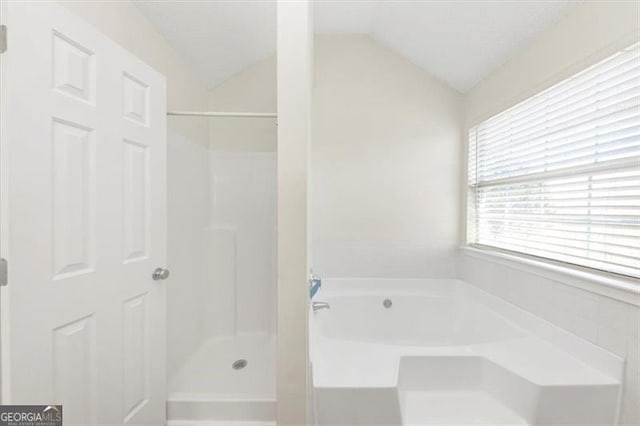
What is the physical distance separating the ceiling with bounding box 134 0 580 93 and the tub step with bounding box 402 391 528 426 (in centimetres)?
195

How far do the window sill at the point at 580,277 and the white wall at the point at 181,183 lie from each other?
2187 mm

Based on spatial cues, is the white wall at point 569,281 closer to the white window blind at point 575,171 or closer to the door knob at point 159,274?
the white window blind at point 575,171

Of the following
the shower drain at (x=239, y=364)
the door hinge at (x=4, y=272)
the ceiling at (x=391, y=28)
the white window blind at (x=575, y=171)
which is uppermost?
the ceiling at (x=391, y=28)

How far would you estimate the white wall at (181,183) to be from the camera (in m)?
1.57

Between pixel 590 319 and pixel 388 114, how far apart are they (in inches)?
72.5

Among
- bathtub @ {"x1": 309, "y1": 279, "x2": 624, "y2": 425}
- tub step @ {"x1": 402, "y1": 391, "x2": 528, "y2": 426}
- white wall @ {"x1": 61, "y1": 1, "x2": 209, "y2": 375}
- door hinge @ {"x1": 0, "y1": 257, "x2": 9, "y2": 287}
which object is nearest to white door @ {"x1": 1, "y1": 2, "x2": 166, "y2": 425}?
door hinge @ {"x1": 0, "y1": 257, "x2": 9, "y2": 287}

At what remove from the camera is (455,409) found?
121cm


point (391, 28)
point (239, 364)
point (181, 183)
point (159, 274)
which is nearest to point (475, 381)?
point (239, 364)

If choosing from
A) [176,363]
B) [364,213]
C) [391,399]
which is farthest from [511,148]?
[176,363]

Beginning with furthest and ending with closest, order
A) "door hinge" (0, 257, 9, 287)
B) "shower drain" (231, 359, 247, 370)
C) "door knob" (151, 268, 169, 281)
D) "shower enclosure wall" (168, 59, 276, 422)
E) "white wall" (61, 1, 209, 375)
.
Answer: "shower enclosure wall" (168, 59, 276, 422), "shower drain" (231, 359, 247, 370), "white wall" (61, 1, 209, 375), "door knob" (151, 268, 169, 281), "door hinge" (0, 257, 9, 287)

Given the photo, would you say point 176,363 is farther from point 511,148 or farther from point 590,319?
point 511,148

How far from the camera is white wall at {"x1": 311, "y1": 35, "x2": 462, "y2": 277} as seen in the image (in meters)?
2.36

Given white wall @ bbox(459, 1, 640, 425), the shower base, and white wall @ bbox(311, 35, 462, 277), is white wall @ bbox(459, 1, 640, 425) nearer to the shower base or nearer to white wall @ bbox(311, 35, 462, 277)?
white wall @ bbox(311, 35, 462, 277)

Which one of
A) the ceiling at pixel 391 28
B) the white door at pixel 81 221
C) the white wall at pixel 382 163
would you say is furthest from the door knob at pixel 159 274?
the ceiling at pixel 391 28
